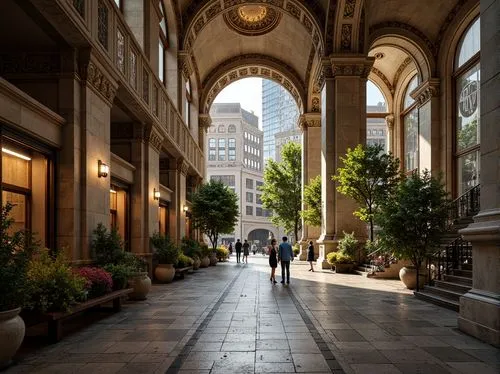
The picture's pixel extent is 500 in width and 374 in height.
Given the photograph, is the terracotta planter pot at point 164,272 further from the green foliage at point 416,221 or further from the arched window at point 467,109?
the arched window at point 467,109

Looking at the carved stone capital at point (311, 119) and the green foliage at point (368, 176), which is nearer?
the green foliage at point (368, 176)

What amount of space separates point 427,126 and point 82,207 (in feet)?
75.6

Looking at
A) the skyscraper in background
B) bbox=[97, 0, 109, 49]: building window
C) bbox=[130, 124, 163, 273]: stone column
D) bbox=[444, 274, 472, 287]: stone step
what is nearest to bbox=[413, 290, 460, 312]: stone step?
bbox=[444, 274, 472, 287]: stone step

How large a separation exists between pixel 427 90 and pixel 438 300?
62.8 ft

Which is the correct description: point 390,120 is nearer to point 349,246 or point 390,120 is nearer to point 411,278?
point 349,246

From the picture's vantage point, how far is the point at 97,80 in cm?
1145

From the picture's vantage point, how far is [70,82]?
10547mm

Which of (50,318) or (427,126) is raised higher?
(427,126)

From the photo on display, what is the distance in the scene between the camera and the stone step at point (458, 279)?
11.7 m

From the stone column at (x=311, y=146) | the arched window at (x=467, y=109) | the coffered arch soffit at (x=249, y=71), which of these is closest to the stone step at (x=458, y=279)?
the arched window at (x=467, y=109)

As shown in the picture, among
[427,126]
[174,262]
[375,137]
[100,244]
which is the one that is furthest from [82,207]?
[375,137]

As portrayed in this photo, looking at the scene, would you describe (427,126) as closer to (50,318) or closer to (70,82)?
(70,82)

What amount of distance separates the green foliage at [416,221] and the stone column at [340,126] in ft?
31.4

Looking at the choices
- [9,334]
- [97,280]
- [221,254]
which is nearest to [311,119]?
[221,254]
